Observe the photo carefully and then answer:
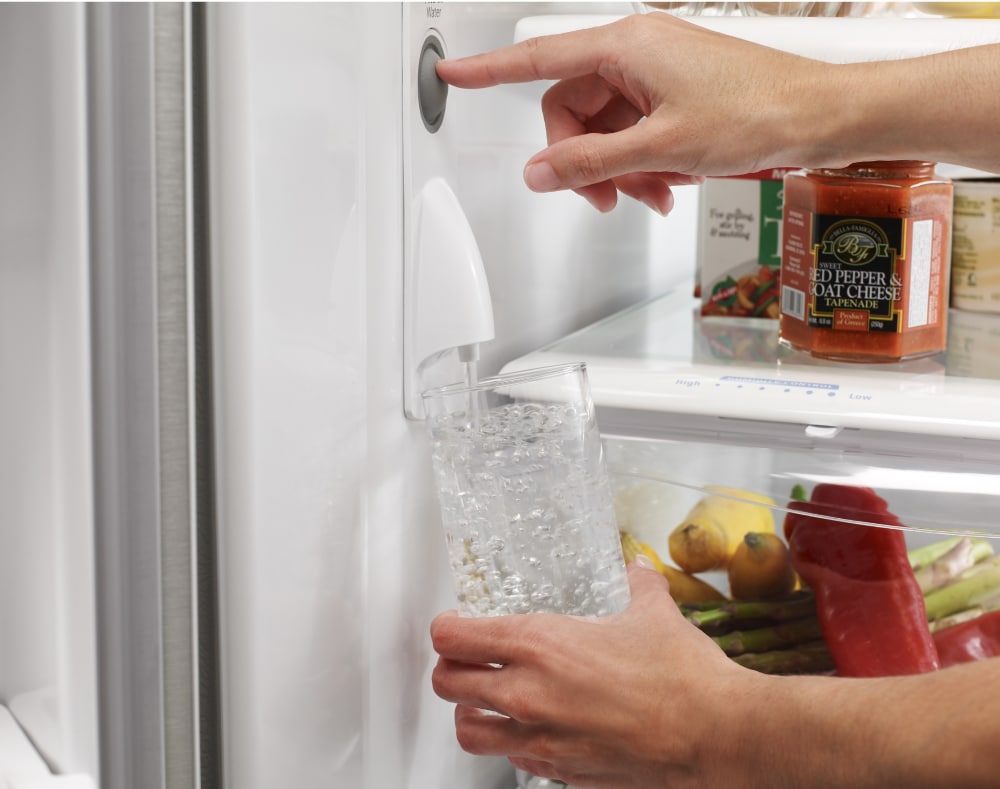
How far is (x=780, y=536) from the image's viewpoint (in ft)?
2.81

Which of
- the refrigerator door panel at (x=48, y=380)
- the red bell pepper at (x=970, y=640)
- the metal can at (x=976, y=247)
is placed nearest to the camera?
the refrigerator door panel at (x=48, y=380)

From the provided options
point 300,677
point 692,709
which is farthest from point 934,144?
point 300,677

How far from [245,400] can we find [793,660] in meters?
0.53

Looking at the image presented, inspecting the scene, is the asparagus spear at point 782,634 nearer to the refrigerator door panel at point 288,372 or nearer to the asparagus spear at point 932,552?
the asparagus spear at point 932,552

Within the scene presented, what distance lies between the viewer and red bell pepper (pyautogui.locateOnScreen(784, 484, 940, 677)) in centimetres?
80

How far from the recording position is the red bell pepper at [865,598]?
0.80 m

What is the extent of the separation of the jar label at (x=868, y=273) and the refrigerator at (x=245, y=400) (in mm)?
102

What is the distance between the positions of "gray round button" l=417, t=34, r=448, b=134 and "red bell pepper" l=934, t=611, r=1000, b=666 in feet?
1.86

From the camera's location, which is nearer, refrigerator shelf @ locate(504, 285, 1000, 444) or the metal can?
refrigerator shelf @ locate(504, 285, 1000, 444)

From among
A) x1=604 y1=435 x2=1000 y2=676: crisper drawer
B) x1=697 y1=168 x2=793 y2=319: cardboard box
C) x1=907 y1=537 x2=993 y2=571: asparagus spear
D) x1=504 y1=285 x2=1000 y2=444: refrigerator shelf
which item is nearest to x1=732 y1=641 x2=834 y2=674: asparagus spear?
x1=604 y1=435 x2=1000 y2=676: crisper drawer

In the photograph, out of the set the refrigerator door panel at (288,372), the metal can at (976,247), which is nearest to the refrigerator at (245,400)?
the refrigerator door panel at (288,372)

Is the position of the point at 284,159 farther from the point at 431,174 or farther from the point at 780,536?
the point at 780,536

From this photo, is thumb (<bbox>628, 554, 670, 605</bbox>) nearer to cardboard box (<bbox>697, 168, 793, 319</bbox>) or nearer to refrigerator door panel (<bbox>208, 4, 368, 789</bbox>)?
refrigerator door panel (<bbox>208, 4, 368, 789</bbox>)

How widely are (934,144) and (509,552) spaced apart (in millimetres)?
402
